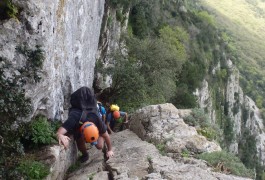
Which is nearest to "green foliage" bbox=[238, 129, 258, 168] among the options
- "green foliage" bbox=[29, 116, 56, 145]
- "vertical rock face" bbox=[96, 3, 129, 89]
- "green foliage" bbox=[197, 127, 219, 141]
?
"vertical rock face" bbox=[96, 3, 129, 89]

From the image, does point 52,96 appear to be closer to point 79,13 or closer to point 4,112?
point 4,112

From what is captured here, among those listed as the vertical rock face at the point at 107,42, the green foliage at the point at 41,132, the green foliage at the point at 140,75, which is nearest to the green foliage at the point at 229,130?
the green foliage at the point at 140,75

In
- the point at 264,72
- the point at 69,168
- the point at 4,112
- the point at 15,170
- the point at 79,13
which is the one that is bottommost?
the point at 264,72

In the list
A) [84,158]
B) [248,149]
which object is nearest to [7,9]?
[84,158]

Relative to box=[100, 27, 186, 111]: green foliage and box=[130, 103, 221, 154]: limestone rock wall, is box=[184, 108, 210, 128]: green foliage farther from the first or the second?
box=[100, 27, 186, 111]: green foliage

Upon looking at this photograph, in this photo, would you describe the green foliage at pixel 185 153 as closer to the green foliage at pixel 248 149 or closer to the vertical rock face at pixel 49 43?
the vertical rock face at pixel 49 43

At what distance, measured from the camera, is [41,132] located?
884 centimetres

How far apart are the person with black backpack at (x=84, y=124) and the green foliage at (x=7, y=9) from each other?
8.75 feet

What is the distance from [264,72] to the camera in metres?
163

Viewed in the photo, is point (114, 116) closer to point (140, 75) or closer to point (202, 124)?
point (202, 124)

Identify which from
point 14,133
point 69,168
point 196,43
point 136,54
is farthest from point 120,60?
point 196,43

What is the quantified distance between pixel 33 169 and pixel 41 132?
1.06m

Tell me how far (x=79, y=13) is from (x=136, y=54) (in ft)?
50.7

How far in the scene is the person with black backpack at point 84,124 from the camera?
8594mm
